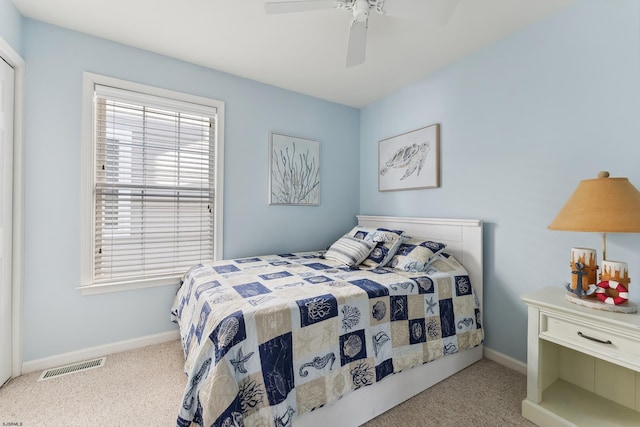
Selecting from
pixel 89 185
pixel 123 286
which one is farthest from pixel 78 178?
pixel 123 286

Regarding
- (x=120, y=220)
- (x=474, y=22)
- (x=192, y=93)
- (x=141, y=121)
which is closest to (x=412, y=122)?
(x=474, y=22)

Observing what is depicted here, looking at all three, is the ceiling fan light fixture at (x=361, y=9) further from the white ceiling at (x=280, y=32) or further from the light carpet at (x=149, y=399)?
the light carpet at (x=149, y=399)

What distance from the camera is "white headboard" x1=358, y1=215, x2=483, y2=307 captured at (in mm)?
2189

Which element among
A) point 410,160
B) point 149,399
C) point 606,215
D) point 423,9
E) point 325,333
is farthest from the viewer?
point 410,160

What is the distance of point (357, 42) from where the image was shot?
1.79 meters

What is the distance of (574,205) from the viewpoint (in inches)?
56.4

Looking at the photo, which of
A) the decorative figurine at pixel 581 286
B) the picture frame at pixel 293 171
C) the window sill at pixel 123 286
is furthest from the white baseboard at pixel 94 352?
the decorative figurine at pixel 581 286

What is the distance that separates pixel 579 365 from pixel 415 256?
113 centimetres

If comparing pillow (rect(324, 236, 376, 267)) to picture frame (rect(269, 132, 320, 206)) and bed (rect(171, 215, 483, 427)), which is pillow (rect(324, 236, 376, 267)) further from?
picture frame (rect(269, 132, 320, 206))

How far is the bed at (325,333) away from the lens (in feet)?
3.86

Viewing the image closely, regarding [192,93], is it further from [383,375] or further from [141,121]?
[383,375]

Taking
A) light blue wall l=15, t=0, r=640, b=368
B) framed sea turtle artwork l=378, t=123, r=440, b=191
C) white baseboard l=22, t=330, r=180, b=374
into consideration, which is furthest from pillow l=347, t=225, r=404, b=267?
white baseboard l=22, t=330, r=180, b=374

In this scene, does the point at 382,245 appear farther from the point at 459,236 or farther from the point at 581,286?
the point at 581,286

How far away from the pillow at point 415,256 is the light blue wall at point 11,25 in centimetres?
297
